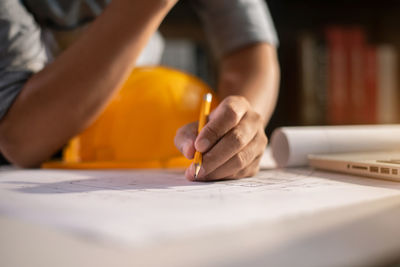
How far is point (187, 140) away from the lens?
1.35 ft

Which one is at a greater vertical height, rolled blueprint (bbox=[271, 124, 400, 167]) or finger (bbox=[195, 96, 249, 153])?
finger (bbox=[195, 96, 249, 153])

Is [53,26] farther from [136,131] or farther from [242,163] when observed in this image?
[242,163]

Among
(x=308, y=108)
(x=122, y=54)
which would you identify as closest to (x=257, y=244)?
(x=122, y=54)

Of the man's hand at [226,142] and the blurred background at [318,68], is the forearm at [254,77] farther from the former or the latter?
the blurred background at [318,68]

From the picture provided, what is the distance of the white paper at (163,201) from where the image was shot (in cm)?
20

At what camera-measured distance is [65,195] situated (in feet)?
Result: 1.05

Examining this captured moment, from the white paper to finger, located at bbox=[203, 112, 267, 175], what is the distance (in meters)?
0.02

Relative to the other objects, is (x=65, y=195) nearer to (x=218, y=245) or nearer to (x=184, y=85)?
(x=218, y=245)

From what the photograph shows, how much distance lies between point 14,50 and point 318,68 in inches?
40.5

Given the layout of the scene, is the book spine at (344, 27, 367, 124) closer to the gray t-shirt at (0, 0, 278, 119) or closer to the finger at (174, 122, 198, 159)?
the gray t-shirt at (0, 0, 278, 119)

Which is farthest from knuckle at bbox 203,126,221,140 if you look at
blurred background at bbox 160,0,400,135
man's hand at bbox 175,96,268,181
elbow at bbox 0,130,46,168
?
blurred background at bbox 160,0,400,135

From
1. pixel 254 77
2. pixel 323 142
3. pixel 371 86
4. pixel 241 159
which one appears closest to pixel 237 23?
pixel 254 77

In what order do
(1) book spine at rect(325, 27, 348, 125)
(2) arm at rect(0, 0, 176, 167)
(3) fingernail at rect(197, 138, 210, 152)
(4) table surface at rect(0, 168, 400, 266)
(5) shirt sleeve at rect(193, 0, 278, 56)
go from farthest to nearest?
(1) book spine at rect(325, 27, 348, 125), (5) shirt sleeve at rect(193, 0, 278, 56), (2) arm at rect(0, 0, 176, 167), (3) fingernail at rect(197, 138, 210, 152), (4) table surface at rect(0, 168, 400, 266)

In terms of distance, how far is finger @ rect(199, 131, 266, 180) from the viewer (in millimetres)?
406
